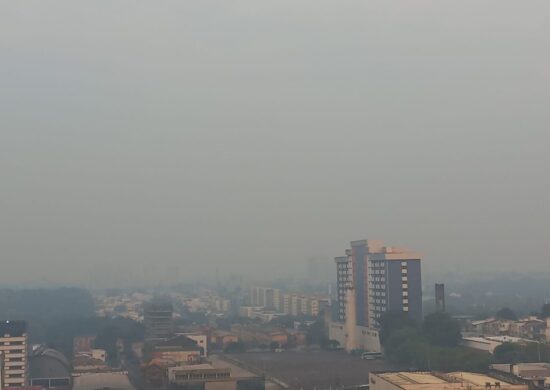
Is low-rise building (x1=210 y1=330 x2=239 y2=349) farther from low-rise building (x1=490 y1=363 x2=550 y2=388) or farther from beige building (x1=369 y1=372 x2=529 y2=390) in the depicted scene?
beige building (x1=369 y1=372 x2=529 y2=390)

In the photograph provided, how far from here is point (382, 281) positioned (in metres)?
17.5

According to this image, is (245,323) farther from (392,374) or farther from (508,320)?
(392,374)

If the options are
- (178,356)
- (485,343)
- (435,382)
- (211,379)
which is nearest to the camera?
(435,382)

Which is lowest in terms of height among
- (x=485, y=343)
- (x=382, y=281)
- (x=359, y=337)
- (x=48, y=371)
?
(x=48, y=371)

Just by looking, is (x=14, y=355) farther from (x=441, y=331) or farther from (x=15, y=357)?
(x=441, y=331)

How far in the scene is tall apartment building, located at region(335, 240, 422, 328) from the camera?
1720cm

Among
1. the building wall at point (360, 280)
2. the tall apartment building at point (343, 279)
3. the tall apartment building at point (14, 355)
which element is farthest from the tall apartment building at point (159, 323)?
the tall apartment building at point (14, 355)

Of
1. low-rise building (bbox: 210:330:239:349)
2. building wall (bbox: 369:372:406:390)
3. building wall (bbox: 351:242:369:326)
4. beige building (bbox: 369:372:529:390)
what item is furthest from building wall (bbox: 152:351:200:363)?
beige building (bbox: 369:372:529:390)

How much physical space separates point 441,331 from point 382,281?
2808mm

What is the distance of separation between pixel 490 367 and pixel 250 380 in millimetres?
3192

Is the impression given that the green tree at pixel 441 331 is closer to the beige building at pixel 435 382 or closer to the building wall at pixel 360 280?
the building wall at pixel 360 280

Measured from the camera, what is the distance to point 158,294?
36.0 meters

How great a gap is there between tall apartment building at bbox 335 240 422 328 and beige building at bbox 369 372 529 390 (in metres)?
8.18

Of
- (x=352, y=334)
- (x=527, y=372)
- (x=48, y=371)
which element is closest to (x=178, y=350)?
(x=48, y=371)
